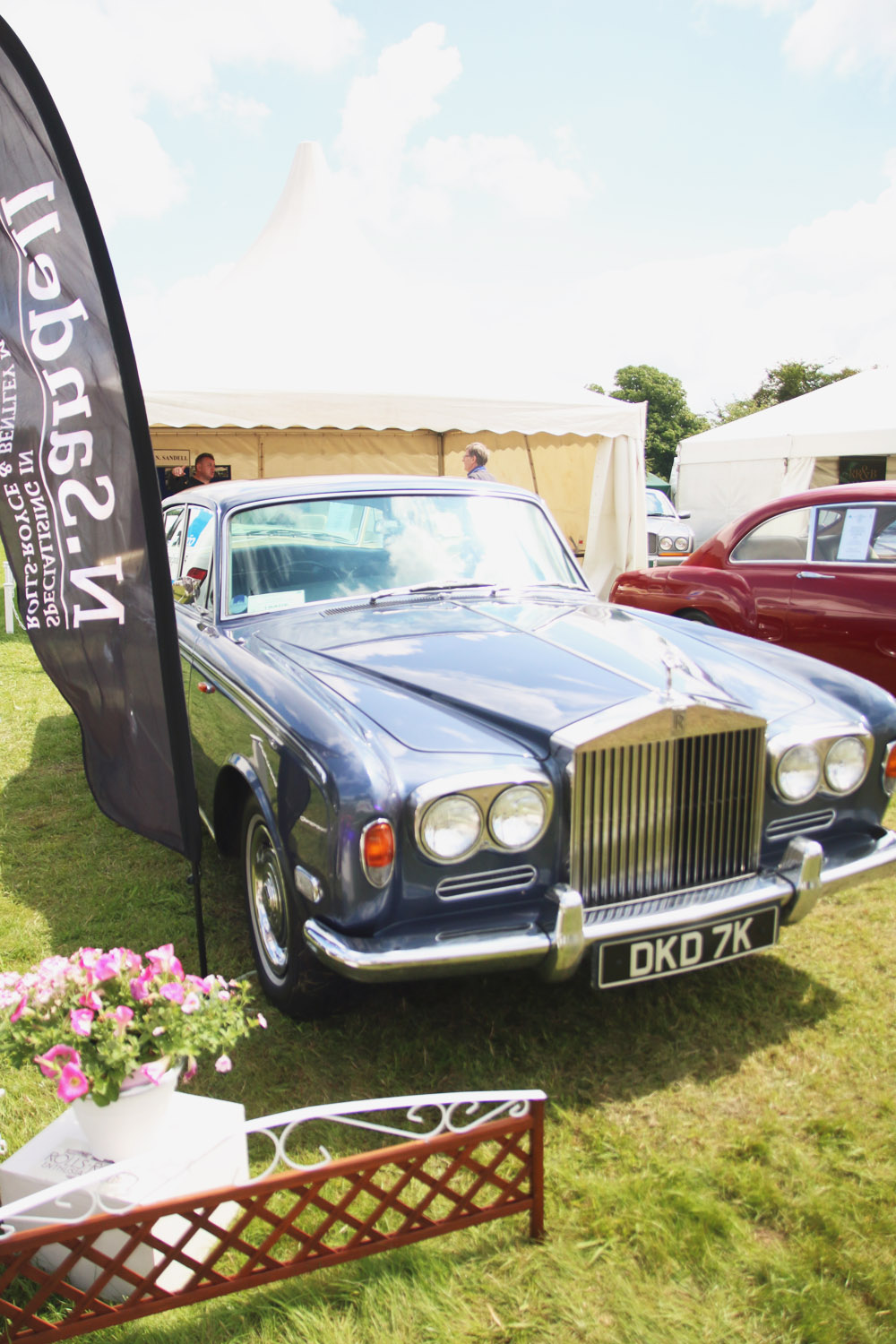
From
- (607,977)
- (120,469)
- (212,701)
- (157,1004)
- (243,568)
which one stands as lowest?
(607,977)

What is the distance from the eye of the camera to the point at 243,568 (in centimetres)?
387

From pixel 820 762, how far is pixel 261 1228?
2004 millimetres

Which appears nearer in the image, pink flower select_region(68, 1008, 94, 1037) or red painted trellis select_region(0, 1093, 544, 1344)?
red painted trellis select_region(0, 1093, 544, 1344)

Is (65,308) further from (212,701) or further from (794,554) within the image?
(794,554)

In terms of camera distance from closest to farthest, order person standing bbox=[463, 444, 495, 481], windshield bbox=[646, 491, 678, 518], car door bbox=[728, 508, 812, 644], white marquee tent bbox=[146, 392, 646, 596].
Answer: car door bbox=[728, 508, 812, 644], person standing bbox=[463, 444, 495, 481], white marquee tent bbox=[146, 392, 646, 596], windshield bbox=[646, 491, 678, 518]

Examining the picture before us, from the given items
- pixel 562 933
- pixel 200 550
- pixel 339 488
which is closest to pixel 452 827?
pixel 562 933

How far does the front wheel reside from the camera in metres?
2.85

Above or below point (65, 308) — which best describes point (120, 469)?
below

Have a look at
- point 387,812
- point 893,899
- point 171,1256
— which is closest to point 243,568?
point 387,812

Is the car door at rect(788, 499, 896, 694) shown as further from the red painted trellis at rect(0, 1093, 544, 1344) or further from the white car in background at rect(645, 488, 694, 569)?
the white car in background at rect(645, 488, 694, 569)

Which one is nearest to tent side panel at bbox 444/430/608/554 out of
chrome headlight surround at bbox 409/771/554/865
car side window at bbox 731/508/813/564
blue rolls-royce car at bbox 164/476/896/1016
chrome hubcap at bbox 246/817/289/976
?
car side window at bbox 731/508/813/564

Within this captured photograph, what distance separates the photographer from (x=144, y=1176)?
1.99 meters

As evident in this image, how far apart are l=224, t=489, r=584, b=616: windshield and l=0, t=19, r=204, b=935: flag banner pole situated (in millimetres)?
912

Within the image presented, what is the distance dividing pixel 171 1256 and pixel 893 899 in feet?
10.1
